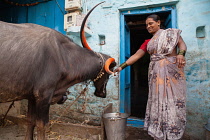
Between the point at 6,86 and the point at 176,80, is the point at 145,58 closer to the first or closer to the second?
the point at 176,80

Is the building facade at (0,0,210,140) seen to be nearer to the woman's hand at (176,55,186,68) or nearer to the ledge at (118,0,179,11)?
the ledge at (118,0,179,11)

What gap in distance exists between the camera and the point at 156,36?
7.50 feet

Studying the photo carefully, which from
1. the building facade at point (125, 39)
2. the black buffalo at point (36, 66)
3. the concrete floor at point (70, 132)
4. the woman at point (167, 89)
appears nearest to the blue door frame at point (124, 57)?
the building facade at point (125, 39)

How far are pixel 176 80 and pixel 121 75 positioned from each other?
1.39 meters

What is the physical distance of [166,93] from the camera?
6.83 ft

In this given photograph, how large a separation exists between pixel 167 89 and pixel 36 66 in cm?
173

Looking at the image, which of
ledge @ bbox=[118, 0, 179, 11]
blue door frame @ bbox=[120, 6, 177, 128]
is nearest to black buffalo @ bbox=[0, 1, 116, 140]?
blue door frame @ bbox=[120, 6, 177, 128]

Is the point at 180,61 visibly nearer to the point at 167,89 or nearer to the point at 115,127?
the point at 167,89

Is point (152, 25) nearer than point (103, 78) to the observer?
Yes

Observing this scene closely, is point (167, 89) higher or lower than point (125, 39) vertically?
lower

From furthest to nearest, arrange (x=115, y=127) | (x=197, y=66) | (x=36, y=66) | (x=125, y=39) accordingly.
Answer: (x=125, y=39) < (x=197, y=66) < (x=115, y=127) < (x=36, y=66)

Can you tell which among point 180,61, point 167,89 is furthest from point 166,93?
point 180,61

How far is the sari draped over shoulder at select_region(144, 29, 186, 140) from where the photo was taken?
2018 mm

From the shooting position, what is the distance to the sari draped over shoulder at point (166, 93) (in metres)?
2.02
